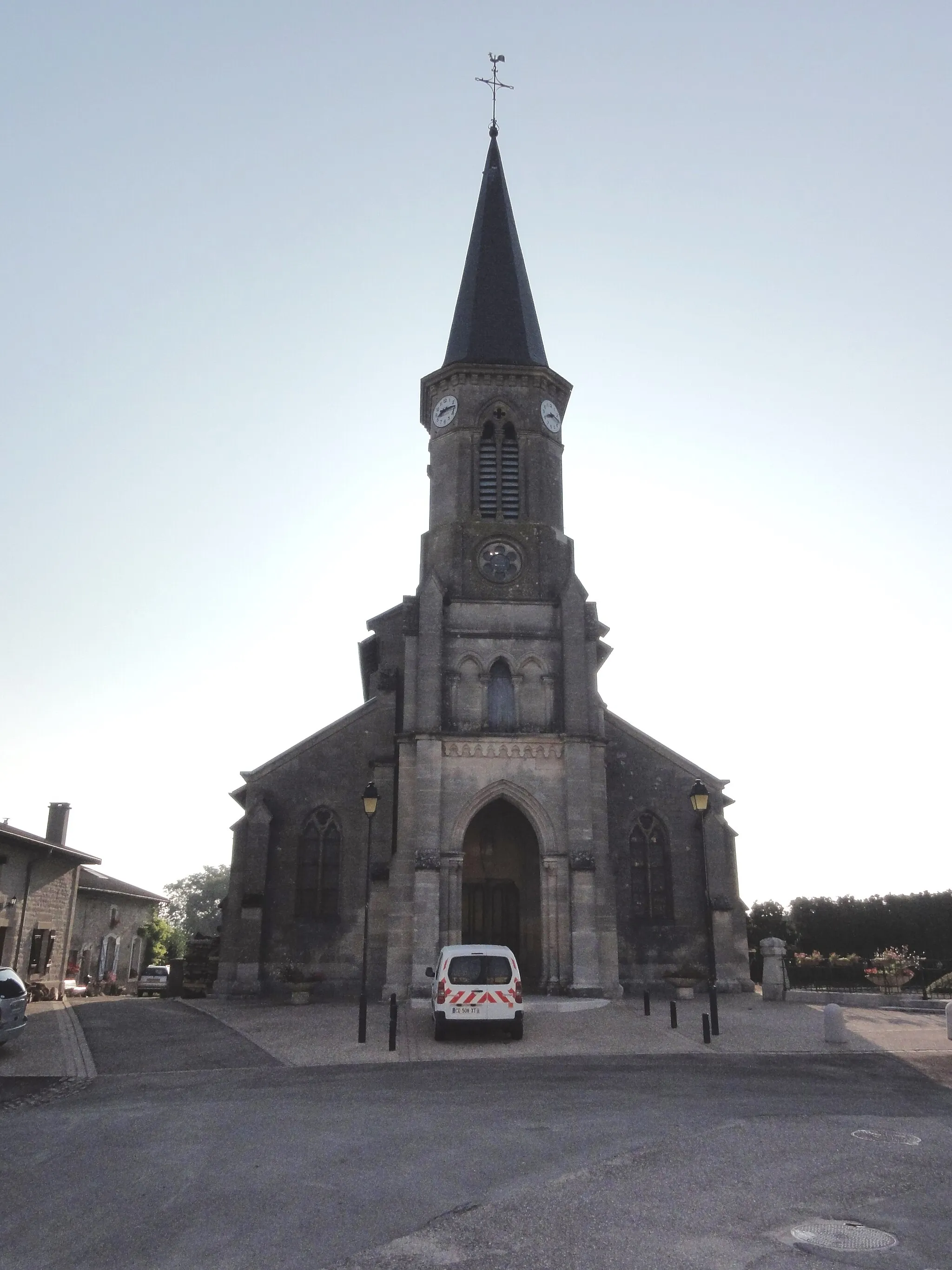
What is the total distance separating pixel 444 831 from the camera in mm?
24656

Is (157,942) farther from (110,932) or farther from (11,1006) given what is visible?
(11,1006)

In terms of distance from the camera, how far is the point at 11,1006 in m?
15.1

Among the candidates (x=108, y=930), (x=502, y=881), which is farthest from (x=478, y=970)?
(x=108, y=930)

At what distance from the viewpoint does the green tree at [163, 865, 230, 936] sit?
127688mm

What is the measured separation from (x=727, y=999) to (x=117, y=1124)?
62.0ft

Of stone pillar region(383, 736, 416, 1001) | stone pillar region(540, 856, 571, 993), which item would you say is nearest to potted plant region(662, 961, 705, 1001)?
stone pillar region(540, 856, 571, 993)

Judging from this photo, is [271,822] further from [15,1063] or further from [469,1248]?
[469,1248]

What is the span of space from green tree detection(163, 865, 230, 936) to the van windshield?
116 metres

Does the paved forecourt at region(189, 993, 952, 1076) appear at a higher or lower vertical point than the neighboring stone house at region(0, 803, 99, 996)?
lower

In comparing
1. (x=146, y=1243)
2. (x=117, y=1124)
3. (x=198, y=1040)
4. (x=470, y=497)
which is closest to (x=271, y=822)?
(x=198, y=1040)

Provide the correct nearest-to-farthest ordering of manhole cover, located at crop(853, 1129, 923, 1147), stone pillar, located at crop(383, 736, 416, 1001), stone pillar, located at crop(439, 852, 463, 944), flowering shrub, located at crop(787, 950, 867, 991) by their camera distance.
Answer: manhole cover, located at crop(853, 1129, 923, 1147) < stone pillar, located at crop(439, 852, 463, 944) < stone pillar, located at crop(383, 736, 416, 1001) < flowering shrub, located at crop(787, 950, 867, 991)

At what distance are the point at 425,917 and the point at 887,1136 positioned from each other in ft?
49.6

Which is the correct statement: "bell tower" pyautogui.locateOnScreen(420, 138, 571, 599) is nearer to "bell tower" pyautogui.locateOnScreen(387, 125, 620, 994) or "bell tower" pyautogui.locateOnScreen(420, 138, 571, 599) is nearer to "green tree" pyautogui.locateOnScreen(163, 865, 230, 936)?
"bell tower" pyautogui.locateOnScreen(387, 125, 620, 994)

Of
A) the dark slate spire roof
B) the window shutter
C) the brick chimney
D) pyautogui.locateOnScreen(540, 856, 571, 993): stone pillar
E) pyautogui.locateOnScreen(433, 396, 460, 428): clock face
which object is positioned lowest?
pyautogui.locateOnScreen(540, 856, 571, 993): stone pillar
